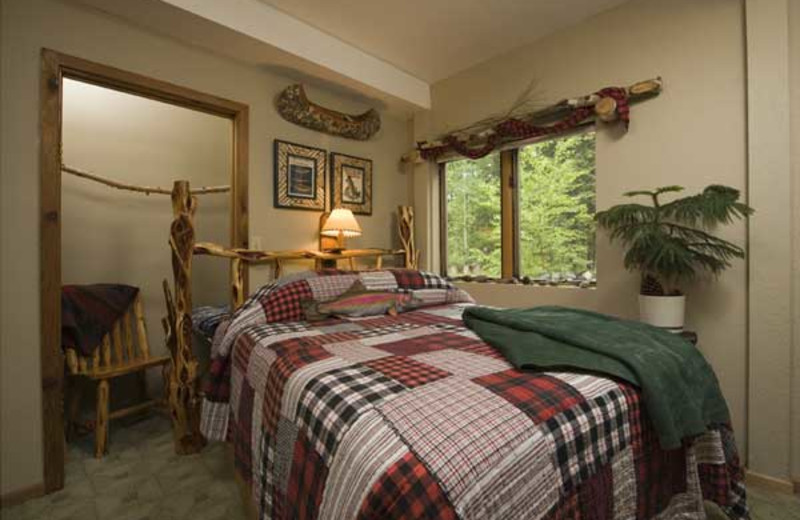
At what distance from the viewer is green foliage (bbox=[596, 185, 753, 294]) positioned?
1.73 metres

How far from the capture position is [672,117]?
2037 millimetres

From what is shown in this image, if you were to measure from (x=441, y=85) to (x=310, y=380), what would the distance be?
2.88 meters

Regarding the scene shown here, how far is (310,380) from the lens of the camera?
984mm

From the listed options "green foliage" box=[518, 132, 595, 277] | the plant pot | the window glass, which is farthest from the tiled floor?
the window glass

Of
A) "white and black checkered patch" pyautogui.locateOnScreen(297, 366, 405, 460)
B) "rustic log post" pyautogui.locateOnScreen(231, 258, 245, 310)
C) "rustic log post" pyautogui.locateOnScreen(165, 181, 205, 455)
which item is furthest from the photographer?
"rustic log post" pyautogui.locateOnScreen(231, 258, 245, 310)

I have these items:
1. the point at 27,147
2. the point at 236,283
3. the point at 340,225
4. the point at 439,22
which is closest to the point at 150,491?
the point at 236,283

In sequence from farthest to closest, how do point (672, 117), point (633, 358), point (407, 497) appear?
point (672, 117), point (633, 358), point (407, 497)

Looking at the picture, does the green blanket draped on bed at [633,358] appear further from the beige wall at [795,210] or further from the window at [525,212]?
the window at [525,212]

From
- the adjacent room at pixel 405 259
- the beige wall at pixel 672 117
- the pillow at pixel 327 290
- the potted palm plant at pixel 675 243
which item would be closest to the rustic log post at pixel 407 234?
the adjacent room at pixel 405 259

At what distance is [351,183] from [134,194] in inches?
69.7

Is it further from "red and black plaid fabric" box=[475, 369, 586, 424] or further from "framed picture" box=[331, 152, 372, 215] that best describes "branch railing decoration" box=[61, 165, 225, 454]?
"red and black plaid fabric" box=[475, 369, 586, 424]

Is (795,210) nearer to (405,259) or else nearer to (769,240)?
(769,240)

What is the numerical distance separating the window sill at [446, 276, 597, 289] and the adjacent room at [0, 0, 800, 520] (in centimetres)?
4

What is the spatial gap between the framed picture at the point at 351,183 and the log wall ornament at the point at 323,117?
0.19 m
